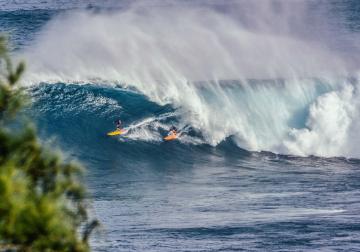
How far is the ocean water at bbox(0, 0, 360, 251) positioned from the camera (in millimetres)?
20859

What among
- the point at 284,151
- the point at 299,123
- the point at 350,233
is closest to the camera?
the point at 350,233

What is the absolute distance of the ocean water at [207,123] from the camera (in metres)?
20.9

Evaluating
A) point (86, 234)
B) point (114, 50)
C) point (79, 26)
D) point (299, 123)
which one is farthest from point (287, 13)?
point (86, 234)

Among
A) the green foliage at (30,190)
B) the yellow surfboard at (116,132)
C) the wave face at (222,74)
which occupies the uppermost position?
the green foliage at (30,190)

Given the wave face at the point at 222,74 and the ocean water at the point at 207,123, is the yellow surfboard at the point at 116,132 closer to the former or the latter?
the ocean water at the point at 207,123

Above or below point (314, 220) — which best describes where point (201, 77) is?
below

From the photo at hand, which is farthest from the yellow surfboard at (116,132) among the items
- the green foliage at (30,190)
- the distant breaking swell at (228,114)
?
the green foliage at (30,190)

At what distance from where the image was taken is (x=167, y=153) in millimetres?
31250

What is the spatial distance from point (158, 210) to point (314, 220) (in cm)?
385

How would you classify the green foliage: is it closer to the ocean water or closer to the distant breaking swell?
the ocean water

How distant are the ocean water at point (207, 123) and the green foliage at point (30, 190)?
7396 millimetres

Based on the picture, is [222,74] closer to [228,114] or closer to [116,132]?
[228,114]

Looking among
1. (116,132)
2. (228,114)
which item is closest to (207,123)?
(228,114)

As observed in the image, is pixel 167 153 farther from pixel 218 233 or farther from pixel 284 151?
pixel 218 233
